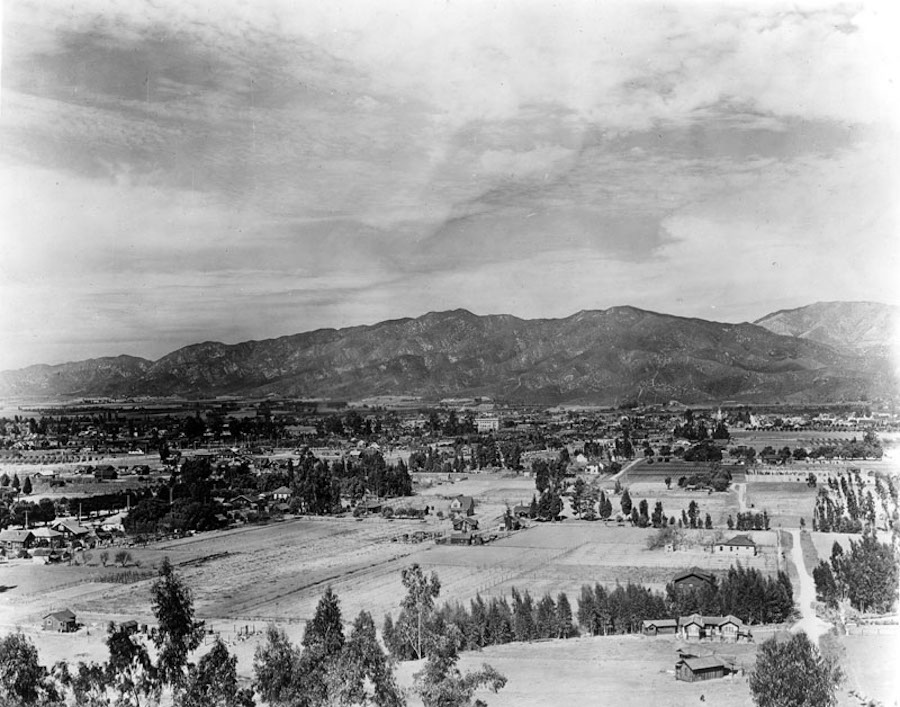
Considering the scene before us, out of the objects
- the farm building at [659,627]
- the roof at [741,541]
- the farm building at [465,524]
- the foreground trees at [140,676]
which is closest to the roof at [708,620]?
the farm building at [659,627]

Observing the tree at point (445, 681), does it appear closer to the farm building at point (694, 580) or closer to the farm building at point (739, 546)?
the farm building at point (694, 580)

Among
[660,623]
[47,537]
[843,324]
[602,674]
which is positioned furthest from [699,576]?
[843,324]

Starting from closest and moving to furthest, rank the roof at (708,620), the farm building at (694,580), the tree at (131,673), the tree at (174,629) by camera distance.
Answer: the tree at (131,673), the tree at (174,629), the roof at (708,620), the farm building at (694,580)

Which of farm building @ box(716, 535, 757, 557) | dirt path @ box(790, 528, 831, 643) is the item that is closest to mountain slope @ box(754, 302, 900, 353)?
farm building @ box(716, 535, 757, 557)

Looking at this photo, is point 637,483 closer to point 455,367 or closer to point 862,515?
point 862,515

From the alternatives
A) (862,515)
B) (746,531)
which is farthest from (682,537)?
(862,515)

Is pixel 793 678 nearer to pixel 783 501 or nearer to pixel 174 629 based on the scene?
pixel 174 629

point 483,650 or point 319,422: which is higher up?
point 319,422
